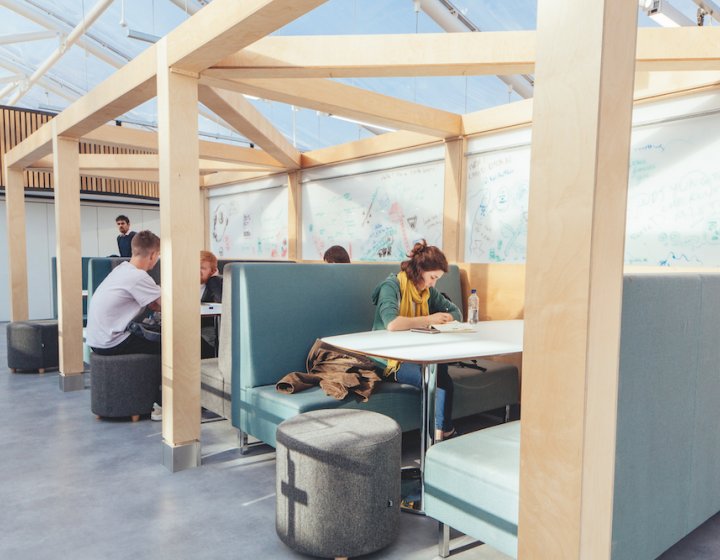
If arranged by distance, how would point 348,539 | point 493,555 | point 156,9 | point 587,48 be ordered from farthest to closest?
point 156,9 < point 493,555 < point 348,539 < point 587,48

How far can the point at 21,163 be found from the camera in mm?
6746

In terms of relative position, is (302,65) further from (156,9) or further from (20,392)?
(156,9)

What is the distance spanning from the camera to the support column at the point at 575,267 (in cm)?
127

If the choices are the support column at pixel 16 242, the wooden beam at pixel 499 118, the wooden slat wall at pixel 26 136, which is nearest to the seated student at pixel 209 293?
the wooden beam at pixel 499 118

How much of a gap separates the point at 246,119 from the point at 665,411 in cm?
428

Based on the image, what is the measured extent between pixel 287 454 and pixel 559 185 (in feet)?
5.22

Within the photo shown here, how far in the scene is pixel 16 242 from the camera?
6887 millimetres

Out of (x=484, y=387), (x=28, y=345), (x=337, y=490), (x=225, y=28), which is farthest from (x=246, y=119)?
(x=337, y=490)

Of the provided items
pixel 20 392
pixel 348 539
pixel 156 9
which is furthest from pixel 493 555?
pixel 156 9

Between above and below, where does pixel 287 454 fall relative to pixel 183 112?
below

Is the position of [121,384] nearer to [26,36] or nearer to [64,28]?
[26,36]

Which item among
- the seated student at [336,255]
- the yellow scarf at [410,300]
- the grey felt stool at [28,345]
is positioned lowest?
the grey felt stool at [28,345]

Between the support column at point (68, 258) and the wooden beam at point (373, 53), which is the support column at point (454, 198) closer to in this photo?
the wooden beam at point (373, 53)

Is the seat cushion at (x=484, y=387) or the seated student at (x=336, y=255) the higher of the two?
the seated student at (x=336, y=255)
